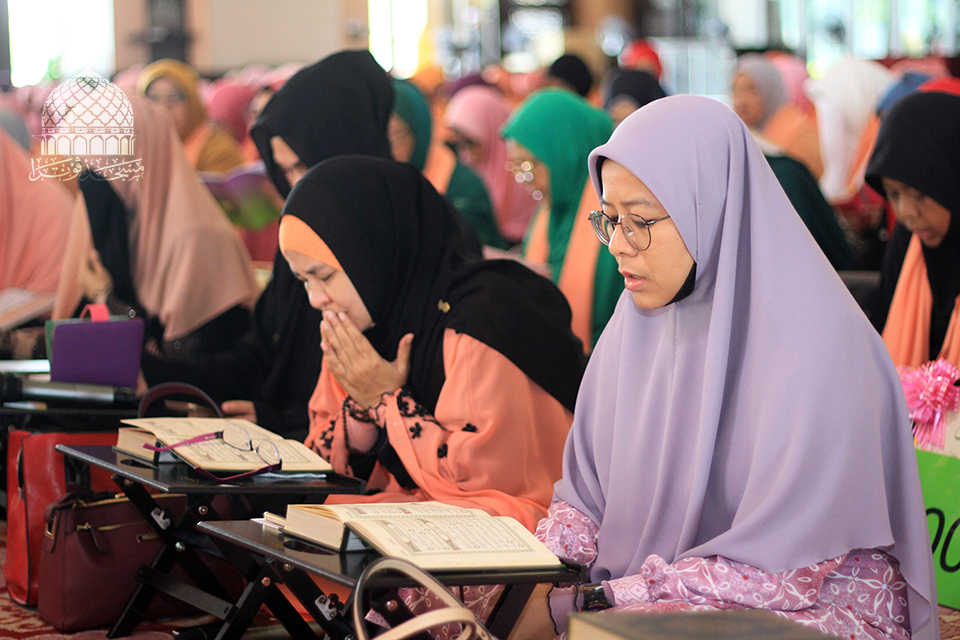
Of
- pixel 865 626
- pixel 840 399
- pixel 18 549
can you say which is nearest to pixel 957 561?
pixel 865 626

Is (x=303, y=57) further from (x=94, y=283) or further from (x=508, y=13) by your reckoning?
(x=94, y=283)

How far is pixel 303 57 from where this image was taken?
15.1 meters

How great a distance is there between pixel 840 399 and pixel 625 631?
60cm

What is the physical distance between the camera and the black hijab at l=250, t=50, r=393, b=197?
124 inches

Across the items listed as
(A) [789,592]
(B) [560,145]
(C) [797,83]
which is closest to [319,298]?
(A) [789,592]

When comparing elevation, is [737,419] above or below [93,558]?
above

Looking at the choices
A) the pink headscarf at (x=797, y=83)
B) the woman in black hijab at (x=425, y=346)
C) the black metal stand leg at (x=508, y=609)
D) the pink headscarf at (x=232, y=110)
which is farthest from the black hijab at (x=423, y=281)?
the pink headscarf at (x=797, y=83)

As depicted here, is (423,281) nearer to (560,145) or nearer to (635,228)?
(635,228)

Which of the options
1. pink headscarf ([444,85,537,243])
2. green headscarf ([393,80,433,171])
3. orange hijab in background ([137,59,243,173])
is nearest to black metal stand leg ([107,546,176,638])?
green headscarf ([393,80,433,171])

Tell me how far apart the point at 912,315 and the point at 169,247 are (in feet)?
7.30

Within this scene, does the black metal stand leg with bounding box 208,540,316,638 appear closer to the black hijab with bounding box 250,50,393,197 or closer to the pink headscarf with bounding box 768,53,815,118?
the black hijab with bounding box 250,50,393,197

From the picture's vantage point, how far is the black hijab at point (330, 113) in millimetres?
3143

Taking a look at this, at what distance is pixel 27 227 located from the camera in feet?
12.1

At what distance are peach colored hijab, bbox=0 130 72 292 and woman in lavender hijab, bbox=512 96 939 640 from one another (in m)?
2.54
